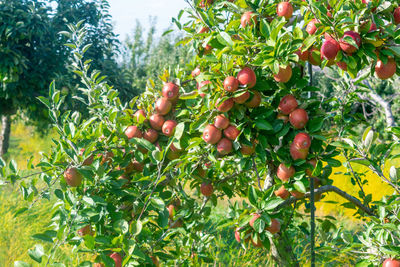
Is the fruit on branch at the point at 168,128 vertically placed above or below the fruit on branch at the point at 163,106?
below

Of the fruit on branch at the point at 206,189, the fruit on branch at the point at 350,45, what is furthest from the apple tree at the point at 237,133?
the fruit on branch at the point at 206,189

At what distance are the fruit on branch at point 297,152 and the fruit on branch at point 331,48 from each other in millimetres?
340

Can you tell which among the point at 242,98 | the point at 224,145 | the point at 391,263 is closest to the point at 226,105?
the point at 242,98

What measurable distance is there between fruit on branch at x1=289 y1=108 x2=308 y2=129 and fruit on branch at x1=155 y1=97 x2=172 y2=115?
485mm

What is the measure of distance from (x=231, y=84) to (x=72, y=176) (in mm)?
659

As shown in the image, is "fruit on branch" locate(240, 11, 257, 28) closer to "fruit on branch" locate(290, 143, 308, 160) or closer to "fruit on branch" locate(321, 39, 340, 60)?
"fruit on branch" locate(321, 39, 340, 60)

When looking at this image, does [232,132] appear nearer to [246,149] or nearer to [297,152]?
[246,149]

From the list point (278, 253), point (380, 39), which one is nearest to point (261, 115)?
point (380, 39)

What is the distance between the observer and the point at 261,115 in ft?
Result: 4.02

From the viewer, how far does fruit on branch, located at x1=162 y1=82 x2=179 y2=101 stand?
4.50 feet

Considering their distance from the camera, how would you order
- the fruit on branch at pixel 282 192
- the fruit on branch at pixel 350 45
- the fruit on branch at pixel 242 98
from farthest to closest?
the fruit on branch at pixel 282 192
the fruit on branch at pixel 242 98
the fruit on branch at pixel 350 45

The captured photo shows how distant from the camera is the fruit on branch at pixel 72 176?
121 cm

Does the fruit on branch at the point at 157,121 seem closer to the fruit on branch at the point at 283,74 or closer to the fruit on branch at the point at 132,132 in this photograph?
the fruit on branch at the point at 132,132

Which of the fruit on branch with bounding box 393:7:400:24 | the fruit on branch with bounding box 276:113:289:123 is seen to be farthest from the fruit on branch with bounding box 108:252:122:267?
the fruit on branch with bounding box 393:7:400:24
